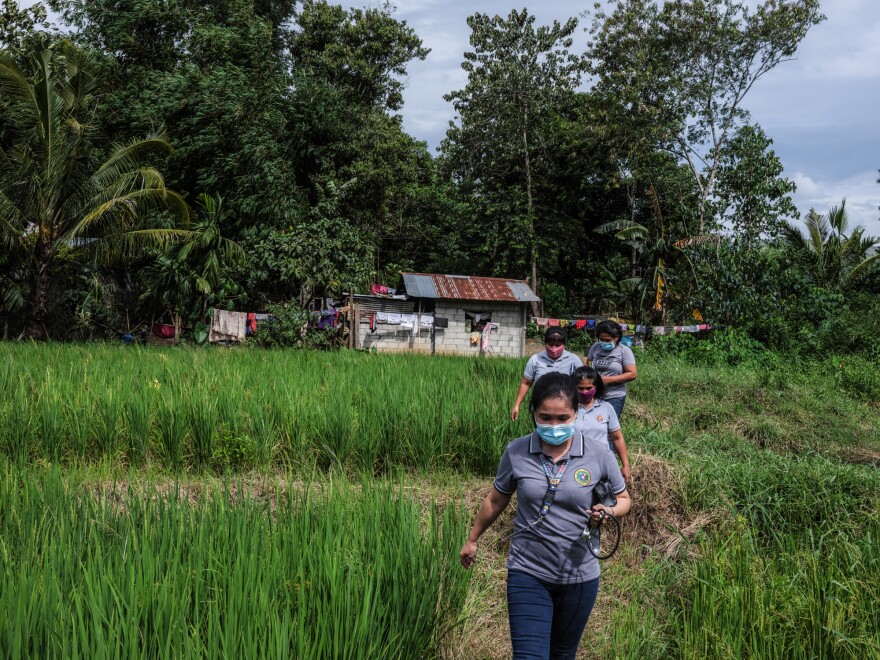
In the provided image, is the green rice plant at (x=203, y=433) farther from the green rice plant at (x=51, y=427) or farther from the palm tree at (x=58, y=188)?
the palm tree at (x=58, y=188)

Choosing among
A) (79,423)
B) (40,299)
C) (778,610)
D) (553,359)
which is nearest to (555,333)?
(553,359)

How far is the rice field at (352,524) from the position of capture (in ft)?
6.23

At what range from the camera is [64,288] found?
50.6 ft

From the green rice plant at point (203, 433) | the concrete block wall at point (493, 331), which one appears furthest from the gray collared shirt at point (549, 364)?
the concrete block wall at point (493, 331)

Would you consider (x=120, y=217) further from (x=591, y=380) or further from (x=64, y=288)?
(x=591, y=380)

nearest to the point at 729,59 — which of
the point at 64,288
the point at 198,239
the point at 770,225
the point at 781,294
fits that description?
the point at 770,225

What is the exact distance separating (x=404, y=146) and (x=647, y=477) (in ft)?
59.5

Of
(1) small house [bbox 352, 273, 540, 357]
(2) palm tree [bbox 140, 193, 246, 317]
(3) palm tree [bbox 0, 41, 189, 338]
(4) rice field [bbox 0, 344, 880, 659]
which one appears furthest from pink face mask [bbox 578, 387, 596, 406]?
(1) small house [bbox 352, 273, 540, 357]

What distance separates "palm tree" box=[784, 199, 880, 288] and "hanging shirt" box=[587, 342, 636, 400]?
1689 centimetres

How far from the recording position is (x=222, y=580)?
2.14 m

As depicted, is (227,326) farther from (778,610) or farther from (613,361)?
(778,610)

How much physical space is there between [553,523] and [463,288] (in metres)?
17.0

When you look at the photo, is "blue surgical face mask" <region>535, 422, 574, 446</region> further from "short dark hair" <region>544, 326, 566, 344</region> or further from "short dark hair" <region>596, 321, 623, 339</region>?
"short dark hair" <region>596, 321, 623, 339</region>

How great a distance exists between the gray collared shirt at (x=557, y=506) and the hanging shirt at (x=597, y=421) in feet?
3.00
